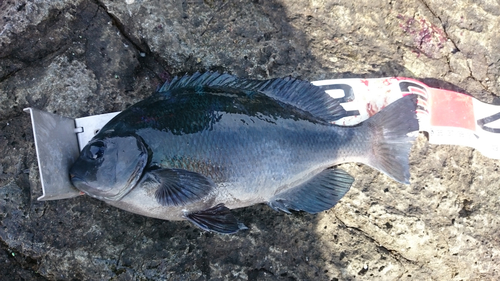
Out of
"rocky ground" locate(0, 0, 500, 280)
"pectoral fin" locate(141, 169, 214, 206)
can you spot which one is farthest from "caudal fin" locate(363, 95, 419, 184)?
"pectoral fin" locate(141, 169, 214, 206)

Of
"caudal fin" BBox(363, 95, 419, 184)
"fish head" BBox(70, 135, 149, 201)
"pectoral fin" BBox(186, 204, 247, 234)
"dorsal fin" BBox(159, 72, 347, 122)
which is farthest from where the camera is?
"caudal fin" BBox(363, 95, 419, 184)

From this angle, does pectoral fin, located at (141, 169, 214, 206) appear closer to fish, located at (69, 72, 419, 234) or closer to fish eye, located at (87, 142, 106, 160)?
fish, located at (69, 72, 419, 234)

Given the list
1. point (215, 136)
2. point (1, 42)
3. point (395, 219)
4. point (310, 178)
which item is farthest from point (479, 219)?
point (1, 42)

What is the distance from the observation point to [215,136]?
2.15 m

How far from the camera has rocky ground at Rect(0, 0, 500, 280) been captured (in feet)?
7.90

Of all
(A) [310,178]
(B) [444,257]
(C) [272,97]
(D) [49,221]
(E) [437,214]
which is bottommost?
(B) [444,257]

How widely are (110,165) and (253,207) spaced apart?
1.04m

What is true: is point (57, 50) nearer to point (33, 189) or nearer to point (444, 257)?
point (33, 189)

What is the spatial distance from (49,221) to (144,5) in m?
1.69

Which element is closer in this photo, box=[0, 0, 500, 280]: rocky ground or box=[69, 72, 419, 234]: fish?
box=[69, 72, 419, 234]: fish

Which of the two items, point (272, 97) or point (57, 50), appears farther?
point (57, 50)

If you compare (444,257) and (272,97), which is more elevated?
(272,97)

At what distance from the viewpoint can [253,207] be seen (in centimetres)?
258

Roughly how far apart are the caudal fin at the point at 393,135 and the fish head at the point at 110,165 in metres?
1.51
